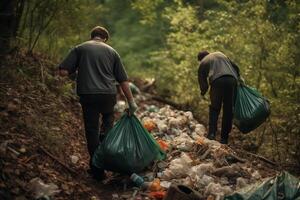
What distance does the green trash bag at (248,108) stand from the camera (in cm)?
729

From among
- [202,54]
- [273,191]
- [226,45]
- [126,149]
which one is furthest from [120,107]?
[273,191]

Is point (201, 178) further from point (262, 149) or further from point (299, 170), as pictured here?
point (262, 149)

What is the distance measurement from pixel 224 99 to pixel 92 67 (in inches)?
102

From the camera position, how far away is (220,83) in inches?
290

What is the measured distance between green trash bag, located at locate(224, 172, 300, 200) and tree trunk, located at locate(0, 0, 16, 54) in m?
3.41

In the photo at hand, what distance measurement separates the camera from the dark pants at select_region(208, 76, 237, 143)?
24.2 ft

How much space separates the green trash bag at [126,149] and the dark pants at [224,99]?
198cm

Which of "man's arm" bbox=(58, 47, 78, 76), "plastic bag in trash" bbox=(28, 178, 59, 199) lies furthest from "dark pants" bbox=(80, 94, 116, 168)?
"plastic bag in trash" bbox=(28, 178, 59, 199)

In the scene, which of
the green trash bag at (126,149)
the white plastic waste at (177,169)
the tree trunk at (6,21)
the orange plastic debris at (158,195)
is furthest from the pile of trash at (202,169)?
the tree trunk at (6,21)

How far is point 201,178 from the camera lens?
5859mm

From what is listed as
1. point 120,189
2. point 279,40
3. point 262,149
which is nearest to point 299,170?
point 262,149

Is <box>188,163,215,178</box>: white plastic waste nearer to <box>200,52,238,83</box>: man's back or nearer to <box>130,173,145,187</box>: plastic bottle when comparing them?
<box>130,173,145,187</box>: plastic bottle

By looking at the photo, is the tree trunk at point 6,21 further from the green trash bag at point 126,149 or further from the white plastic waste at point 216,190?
the white plastic waste at point 216,190

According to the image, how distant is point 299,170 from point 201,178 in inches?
114
